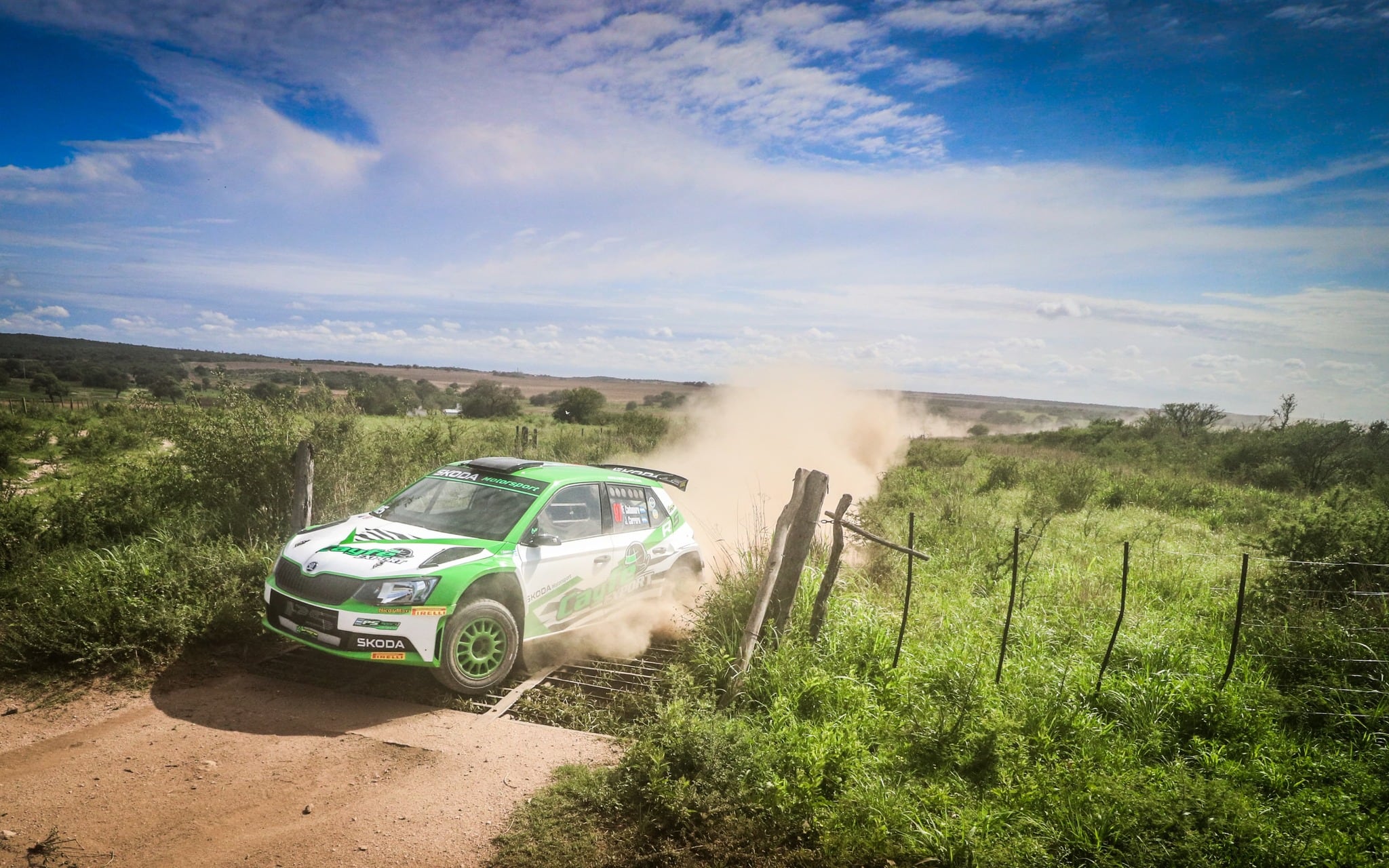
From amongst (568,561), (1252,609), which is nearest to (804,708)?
(568,561)

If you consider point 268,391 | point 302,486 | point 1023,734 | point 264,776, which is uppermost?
point 268,391

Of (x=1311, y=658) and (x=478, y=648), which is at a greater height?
(x=1311, y=658)

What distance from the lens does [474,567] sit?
19.1 ft

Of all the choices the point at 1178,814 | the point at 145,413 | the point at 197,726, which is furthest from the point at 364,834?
the point at 145,413

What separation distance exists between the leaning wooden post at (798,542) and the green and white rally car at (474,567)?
5.88ft

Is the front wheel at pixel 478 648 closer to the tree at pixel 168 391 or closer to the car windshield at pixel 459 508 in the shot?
the car windshield at pixel 459 508

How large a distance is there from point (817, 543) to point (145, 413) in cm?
1084

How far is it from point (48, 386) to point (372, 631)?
42135 mm

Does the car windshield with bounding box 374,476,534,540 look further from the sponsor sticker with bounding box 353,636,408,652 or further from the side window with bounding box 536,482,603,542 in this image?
Answer: the sponsor sticker with bounding box 353,636,408,652

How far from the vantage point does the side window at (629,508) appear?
7.45 m

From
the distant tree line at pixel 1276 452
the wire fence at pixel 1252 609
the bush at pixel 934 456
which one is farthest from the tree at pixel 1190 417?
the wire fence at pixel 1252 609

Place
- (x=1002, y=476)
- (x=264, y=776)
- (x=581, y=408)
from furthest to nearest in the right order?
(x=581, y=408), (x=1002, y=476), (x=264, y=776)

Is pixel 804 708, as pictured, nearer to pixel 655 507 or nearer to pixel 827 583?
pixel 827 583

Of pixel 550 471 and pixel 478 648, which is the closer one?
pixel 478 648
